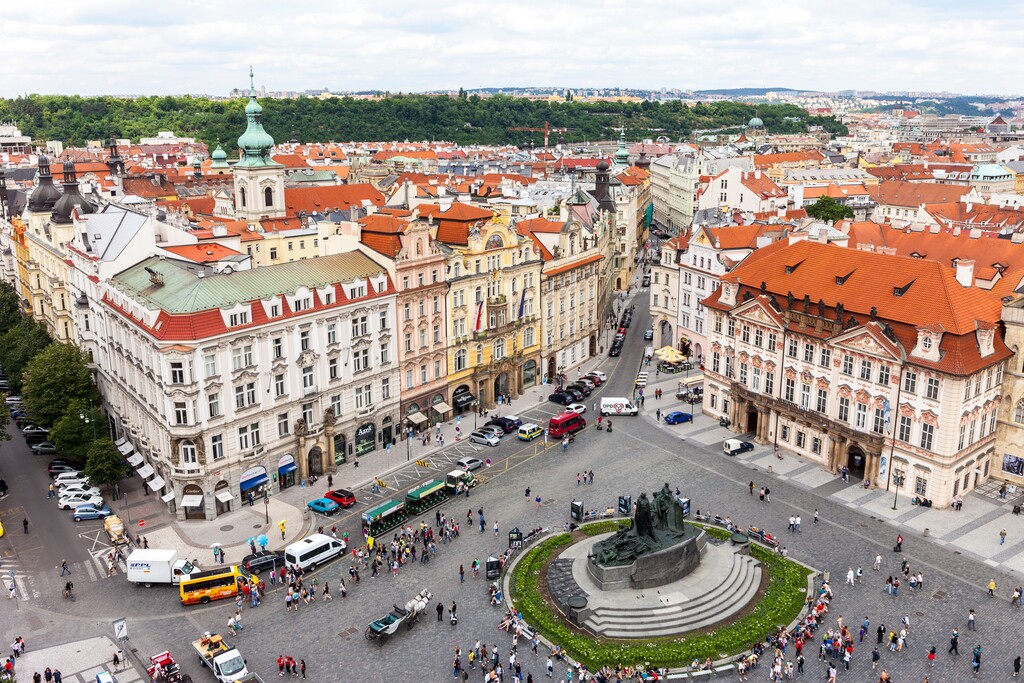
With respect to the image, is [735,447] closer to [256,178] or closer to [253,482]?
[253,482]

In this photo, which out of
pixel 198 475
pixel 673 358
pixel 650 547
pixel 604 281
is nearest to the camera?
pixel 650 547

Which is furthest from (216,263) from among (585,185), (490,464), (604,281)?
(585,185)

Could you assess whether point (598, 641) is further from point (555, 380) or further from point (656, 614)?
point (555, 380)

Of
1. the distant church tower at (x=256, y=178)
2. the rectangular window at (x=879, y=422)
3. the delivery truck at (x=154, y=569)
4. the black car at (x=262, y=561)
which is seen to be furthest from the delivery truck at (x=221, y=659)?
the distant church tower at (x=256, y=178)

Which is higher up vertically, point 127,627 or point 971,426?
point 971,426

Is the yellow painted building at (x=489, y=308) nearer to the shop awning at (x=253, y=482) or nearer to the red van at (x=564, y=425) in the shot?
the red van at (x=564, y=425)

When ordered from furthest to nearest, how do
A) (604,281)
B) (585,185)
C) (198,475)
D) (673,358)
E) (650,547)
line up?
(585,185)
(604,281)
(673,358)
(198,475)
(650,547)
